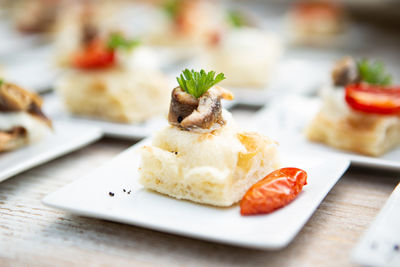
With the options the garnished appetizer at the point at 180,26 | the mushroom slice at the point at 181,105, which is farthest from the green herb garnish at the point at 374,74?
the garnished appetizer at the point at 180,26

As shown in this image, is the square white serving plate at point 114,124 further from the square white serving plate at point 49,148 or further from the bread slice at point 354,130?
the bread slice at point 354,130

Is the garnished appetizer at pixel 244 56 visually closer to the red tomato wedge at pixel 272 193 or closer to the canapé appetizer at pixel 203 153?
the canapé appetizer at pixel 203 153

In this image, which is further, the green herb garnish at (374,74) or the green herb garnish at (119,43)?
the green herb garnish at (119,43)

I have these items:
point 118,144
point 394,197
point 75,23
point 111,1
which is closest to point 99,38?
point 118,144

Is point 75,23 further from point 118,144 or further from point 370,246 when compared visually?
point 370,246

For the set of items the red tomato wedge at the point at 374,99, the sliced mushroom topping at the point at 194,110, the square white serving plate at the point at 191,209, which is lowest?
the square white serving plate at the point at 191,209

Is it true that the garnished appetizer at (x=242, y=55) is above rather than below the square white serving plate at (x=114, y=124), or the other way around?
above

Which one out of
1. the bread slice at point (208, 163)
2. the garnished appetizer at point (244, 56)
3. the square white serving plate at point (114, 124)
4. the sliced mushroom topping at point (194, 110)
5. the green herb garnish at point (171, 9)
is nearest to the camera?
the bread slice at point (208, 163)

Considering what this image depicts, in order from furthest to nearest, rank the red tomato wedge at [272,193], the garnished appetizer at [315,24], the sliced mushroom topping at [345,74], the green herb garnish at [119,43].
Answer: the garnished appetizer at [315,24] → the green herb garnish at [119,43] → the sliced mushroom topping at [345,74] → the red tomato wedge at [272,193]

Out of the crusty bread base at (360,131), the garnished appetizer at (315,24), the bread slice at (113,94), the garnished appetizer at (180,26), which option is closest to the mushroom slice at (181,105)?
the crusty bread base at (360,131)
